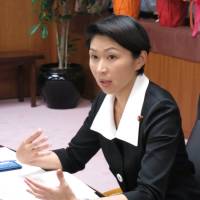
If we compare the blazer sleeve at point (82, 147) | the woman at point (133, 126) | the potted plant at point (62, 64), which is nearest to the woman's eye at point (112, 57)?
the woman at point (133, 126)

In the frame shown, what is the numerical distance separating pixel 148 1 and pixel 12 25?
1.69 metres

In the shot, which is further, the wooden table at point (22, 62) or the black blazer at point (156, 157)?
the wooden table at point (22, 62)

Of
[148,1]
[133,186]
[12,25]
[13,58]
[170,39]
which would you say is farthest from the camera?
[12,25]

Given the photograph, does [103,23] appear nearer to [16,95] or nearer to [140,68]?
[140,68]

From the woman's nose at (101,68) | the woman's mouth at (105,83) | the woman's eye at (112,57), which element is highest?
the woman's eye at (112,57)

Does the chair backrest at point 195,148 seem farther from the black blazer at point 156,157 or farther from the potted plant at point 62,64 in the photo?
the potted plant at point 62,64

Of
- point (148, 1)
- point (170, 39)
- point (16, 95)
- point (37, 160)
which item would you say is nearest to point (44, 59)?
point (16, 95)

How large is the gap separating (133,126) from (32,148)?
361 millimetres

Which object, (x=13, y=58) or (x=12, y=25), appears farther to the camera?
(x=12, y=25)

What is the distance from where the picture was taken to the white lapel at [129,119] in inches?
61.1

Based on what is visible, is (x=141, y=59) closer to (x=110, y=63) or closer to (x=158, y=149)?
(x=110, y=63)

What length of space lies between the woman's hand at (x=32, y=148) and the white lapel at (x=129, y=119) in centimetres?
20

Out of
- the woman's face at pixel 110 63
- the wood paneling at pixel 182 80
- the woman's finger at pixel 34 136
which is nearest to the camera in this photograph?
the woman's face at pixel 110 63

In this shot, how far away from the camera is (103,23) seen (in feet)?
5.05
